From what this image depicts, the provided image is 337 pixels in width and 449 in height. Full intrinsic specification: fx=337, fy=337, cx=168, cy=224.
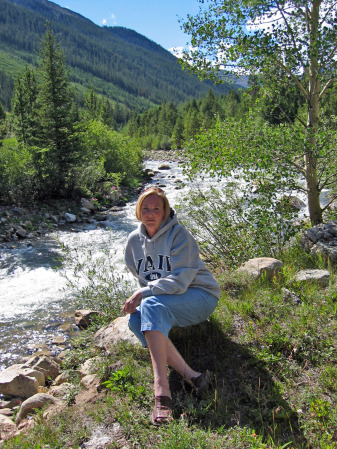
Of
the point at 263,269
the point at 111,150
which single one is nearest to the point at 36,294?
the point at 263,269

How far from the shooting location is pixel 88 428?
2668 mm

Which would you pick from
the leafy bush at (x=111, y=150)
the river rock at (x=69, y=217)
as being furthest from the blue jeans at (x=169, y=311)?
the leafy bush at (x=111, y=150)

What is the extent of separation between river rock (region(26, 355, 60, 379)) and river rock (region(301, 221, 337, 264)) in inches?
171

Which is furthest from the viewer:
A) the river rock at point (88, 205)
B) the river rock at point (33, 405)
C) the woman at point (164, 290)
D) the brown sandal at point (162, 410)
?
the river rock at point (88, 205)

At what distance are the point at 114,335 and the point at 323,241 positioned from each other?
3.54m

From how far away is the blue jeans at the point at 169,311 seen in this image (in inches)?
112

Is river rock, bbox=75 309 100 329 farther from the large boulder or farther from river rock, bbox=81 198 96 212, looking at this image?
river rock, bbox=81 198 96 212

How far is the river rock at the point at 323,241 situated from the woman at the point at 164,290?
2.65 meters

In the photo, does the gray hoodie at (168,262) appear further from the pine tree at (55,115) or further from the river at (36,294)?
the pine tree at (55,115)

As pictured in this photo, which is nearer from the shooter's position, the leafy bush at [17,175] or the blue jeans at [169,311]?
the blue jeans at [169,311]

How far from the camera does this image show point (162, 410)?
8.45ft

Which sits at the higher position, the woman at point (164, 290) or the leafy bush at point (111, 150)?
the leafy bush at point (111, 150)

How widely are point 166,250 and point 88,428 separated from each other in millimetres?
1622

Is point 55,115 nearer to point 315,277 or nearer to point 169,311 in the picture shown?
point 315,277
